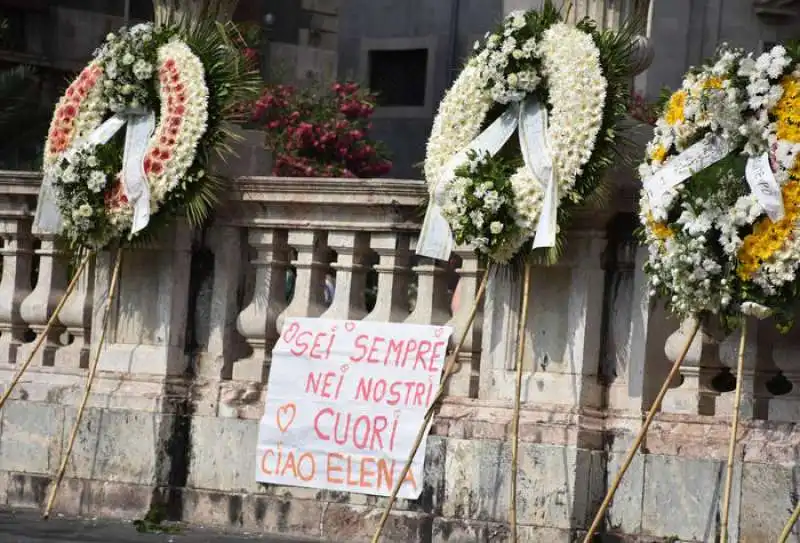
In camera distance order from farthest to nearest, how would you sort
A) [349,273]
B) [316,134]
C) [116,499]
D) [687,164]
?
[316,134], [116,499], [349,273], [687,164]

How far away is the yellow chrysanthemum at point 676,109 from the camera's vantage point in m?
9.56

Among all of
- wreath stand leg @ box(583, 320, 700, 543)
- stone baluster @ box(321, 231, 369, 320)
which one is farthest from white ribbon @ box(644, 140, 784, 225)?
stone baluster @ box(321, 231, 369, 320)

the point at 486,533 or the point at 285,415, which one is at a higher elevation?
the point at 285,415

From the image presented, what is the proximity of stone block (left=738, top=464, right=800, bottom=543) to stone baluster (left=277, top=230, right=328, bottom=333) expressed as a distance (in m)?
2.85

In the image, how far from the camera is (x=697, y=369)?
1004cm

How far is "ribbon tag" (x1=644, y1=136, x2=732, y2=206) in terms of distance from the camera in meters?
9.39

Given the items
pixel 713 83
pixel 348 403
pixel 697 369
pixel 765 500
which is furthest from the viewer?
pixel 348 403

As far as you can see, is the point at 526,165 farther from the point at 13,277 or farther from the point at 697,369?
the point at 13,277

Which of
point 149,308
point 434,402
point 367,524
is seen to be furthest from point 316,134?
point 434,402

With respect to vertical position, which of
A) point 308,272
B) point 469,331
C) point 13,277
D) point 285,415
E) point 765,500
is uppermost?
point 308,272

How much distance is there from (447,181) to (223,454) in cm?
222

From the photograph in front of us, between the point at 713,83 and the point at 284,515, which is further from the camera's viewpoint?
the point at 284,515

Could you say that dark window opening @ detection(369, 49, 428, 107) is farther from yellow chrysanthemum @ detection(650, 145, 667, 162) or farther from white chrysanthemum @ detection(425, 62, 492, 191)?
yellow chrysanthemum @ detection(650, 145, 667, 162)

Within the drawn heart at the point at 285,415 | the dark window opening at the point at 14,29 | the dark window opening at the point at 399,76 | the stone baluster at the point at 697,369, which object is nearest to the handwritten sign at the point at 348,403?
the drawn heart at the point at 285,415
